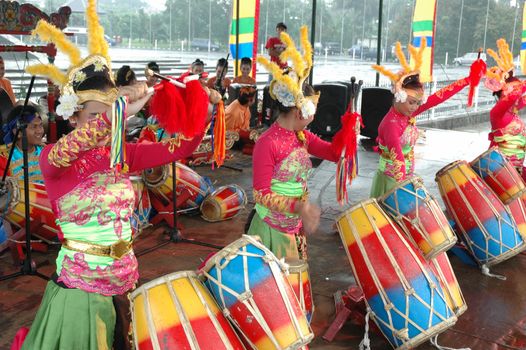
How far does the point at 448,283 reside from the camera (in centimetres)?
303

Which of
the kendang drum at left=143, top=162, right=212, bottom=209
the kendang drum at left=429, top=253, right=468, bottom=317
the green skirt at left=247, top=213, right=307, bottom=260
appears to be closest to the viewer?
the green skirt at left=247, top=213, right=307, bottom=260

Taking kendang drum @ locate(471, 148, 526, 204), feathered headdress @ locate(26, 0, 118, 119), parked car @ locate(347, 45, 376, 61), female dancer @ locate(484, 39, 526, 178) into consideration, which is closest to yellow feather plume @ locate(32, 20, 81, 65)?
feathered headdress @ locate(26, 0, 118, 119)

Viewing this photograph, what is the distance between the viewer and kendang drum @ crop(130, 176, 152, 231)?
183 inches

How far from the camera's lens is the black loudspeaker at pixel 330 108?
8.77 metres

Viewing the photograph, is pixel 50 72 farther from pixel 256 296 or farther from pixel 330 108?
pixel 330 108

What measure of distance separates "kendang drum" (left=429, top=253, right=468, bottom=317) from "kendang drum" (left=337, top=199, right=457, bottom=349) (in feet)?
0.44

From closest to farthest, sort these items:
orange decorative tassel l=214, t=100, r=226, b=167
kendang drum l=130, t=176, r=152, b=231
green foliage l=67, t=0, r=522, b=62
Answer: orange decorative tassel l=214, t=100, r=226, b=167 < kendang drum l=130, t=176, r=152, b=231 < green foliage l=67, t=0, r=522, b=62

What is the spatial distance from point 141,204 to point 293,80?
2450 millimetres

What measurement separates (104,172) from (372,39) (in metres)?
18.9

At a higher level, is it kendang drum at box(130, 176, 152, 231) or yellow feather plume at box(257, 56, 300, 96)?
yellow feather plume at box(257, 56, 300, 96)

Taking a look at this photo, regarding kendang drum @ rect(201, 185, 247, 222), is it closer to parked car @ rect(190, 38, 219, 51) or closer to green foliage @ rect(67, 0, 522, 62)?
green foliage @ rect(67, 0, 522, 62)

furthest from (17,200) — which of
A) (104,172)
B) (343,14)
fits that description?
(343,14)

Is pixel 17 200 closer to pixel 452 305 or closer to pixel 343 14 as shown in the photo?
pixel 452 305

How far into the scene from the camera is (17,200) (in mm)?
4082
